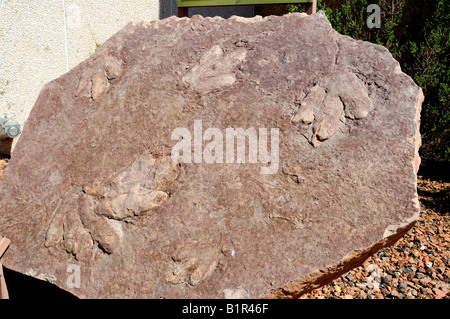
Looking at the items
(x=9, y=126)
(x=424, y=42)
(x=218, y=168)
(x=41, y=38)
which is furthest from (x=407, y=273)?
(x=41, y=38)

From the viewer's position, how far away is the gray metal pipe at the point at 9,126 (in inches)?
155

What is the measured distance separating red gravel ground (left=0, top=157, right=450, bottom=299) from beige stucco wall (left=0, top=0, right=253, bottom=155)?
3.17 m

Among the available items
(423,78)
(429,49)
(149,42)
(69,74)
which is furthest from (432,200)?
(69,74)

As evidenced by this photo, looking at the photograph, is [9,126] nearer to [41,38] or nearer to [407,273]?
[41,38]

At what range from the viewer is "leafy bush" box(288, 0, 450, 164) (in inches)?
159

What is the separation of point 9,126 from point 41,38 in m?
0.88

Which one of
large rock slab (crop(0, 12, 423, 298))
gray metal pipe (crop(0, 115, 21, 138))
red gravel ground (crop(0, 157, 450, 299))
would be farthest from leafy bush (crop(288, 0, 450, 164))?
gray metal pipe (crop(0, 115, 21, 138))

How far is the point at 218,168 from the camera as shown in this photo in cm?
205

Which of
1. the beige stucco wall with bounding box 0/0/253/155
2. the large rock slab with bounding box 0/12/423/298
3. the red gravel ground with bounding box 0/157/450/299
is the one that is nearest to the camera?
the large rock slab with bounding box 0/12/423/298

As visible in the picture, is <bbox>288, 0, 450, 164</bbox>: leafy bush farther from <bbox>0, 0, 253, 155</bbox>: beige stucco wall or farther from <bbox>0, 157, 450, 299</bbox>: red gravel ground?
<bbox>0, 0, 253, 155</bbox>: beige stucco wall

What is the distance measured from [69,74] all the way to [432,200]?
3232 millimetres

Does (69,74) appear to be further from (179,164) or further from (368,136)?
(368,136)

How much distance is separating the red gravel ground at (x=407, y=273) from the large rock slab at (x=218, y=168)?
0.88m

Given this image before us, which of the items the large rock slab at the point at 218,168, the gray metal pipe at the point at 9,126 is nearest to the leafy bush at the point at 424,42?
the large rock slab at the point at 218,168
